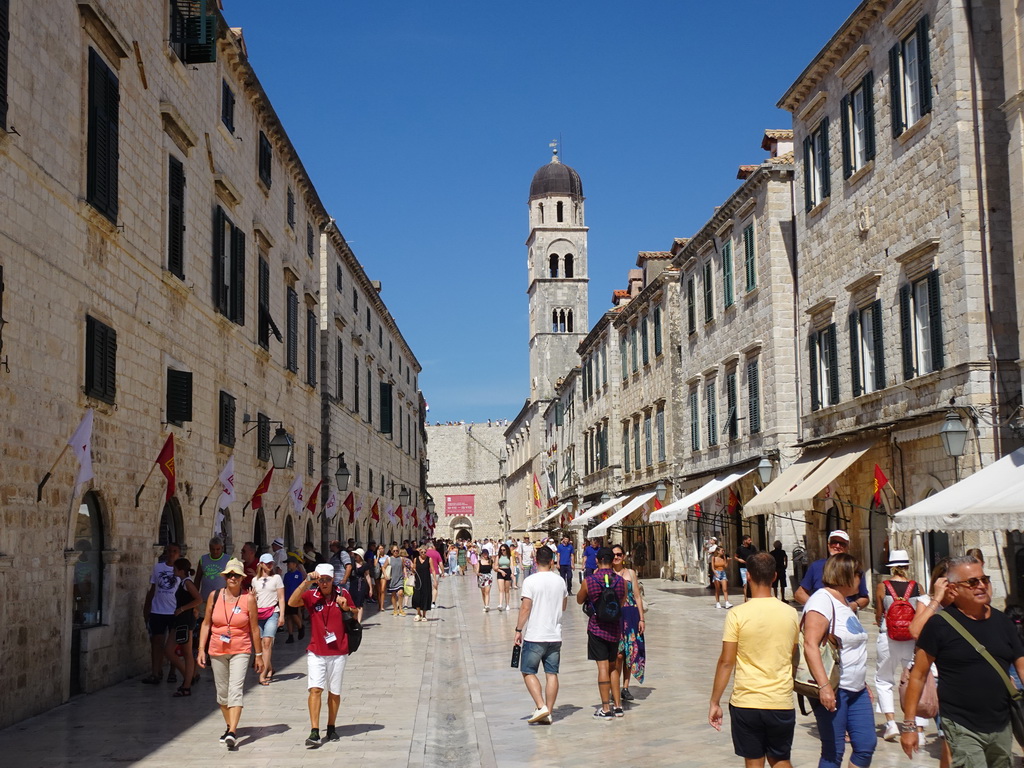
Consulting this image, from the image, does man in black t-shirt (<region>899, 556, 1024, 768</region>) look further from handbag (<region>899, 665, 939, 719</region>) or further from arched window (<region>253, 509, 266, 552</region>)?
arched window (<region>253, 509, 266, 552</region>)

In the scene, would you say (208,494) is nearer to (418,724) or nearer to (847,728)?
(418,724)

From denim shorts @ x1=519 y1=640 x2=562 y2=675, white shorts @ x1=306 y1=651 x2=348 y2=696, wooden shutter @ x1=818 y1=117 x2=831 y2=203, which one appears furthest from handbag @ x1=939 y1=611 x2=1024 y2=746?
wooden shutter @ x1=818 y1=117 x2=831 y2=203

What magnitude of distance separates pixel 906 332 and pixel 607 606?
9918mm

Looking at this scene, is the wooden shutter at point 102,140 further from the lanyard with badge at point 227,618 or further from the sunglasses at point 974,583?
the sunglasses at point 974,583

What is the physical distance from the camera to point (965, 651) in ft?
19.6

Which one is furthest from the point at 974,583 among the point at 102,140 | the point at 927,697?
the point at 102,140

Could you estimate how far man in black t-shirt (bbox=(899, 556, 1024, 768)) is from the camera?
591 centimetres

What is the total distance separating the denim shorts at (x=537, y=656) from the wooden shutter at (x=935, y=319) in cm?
944

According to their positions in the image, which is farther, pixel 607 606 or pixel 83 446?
pixel 83 446

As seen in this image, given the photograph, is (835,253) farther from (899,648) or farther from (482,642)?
(899,648)

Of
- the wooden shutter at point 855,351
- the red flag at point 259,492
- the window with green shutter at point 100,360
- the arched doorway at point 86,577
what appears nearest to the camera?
the arched doorway at point 86,577

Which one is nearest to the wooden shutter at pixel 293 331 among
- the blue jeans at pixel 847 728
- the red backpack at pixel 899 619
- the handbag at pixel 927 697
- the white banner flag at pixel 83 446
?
the white banner flag at pixel 83 446

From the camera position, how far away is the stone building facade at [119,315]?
11195 mm

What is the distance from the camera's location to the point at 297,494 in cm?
2512
